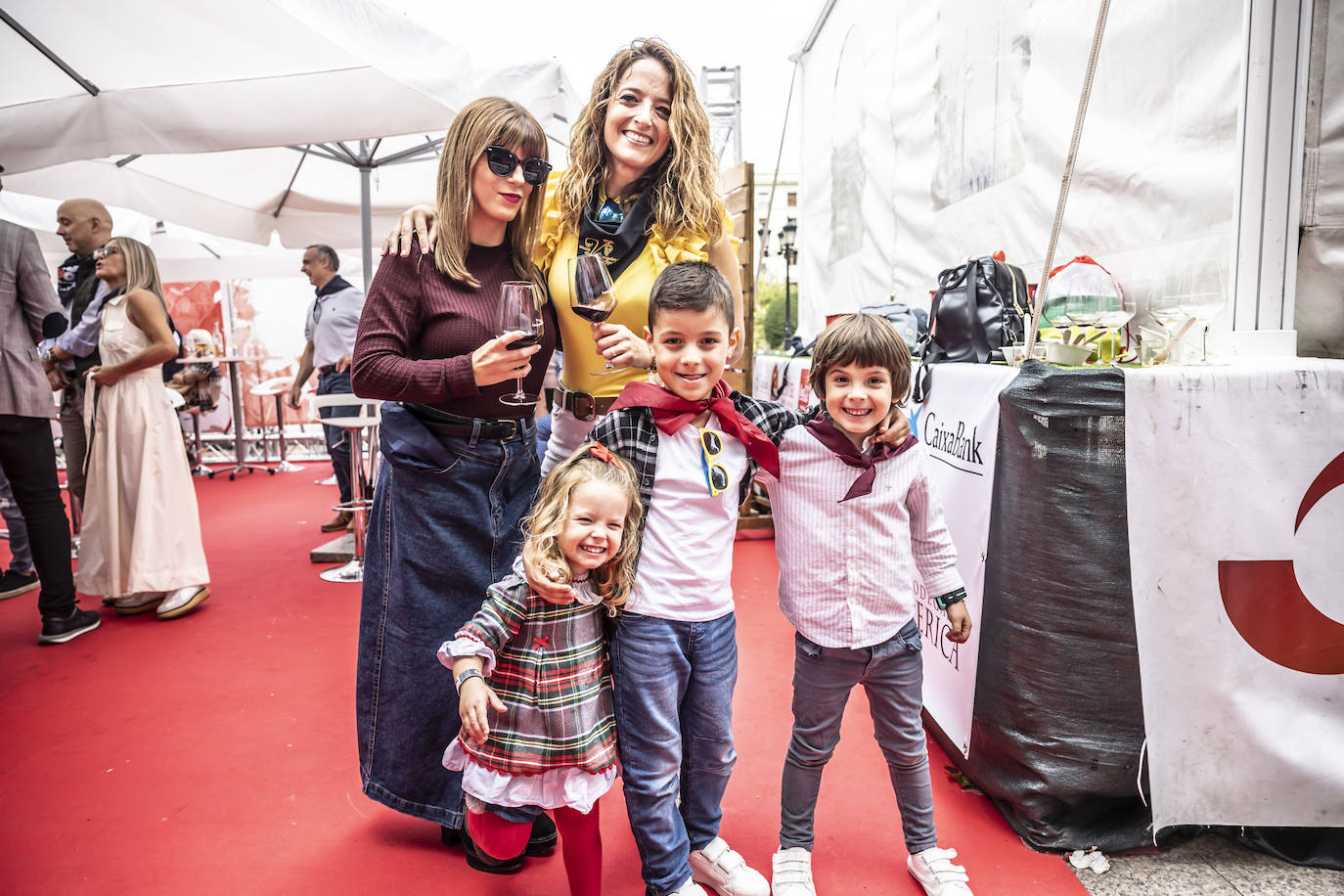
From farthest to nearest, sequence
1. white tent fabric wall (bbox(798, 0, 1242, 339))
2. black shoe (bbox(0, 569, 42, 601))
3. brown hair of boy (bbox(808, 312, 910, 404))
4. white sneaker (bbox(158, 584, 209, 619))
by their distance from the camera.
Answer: black shoe (bbox(0, 569, 42, 601)) < white sneaker (bbox(158, 584, 209, 619)) < white tent fabric wall (bbox(798, 0, 1242, 339)) < brown hair of boy (bbox(808, 312, 910, 404))

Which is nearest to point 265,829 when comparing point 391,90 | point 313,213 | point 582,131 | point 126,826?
point 126,826

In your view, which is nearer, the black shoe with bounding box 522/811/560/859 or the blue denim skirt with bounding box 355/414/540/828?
the blue denim skirt with bounding box 355/414/540/828

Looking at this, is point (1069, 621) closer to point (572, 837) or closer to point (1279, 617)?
point (1279, 617)

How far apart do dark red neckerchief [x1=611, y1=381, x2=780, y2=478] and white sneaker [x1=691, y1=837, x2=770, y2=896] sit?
89 centimetres

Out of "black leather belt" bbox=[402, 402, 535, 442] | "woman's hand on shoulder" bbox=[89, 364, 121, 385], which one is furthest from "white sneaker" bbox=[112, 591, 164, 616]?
"black leather belt" bbox=[402, 402, 535, 442]

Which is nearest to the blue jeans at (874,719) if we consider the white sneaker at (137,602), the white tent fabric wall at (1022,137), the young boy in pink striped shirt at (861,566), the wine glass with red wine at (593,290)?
the young boy in pink striped shirt at (861,566)

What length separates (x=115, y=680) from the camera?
124 inches

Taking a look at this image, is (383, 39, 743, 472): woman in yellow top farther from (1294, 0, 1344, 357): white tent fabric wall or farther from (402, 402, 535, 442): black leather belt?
(1294, 0, 1344, 357): white tent fabric wall

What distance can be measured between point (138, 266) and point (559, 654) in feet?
11.5

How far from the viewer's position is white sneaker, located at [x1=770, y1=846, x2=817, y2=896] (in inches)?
70.7

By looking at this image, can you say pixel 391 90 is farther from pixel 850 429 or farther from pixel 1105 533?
pixel 1105 533

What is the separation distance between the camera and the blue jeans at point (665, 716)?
5.20 feet

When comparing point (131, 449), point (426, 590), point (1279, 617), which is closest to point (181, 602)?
point (131, 449)

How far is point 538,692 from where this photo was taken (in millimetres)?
1575
